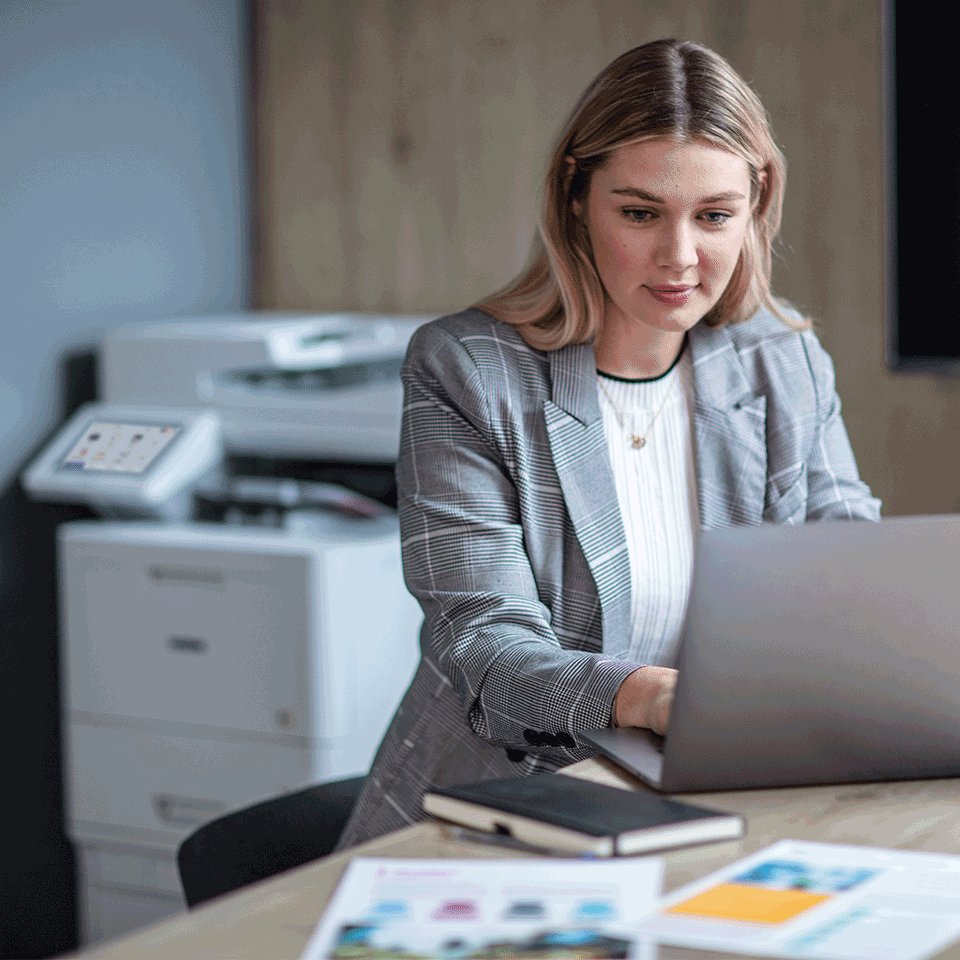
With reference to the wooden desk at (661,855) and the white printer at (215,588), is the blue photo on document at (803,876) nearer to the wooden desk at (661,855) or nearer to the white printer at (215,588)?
the wooden desk at (661,855)

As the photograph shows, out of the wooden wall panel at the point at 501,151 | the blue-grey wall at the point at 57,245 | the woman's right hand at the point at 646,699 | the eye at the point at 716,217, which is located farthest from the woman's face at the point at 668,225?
the blue-grey wall at the point at 57,245

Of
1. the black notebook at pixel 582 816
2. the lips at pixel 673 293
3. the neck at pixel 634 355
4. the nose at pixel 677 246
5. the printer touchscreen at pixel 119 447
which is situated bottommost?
the black notebook at pixel 582 816

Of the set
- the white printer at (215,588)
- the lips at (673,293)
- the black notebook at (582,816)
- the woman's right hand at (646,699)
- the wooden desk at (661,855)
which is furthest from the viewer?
the white printer at (215,588)

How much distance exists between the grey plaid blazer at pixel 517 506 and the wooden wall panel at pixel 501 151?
1.02m

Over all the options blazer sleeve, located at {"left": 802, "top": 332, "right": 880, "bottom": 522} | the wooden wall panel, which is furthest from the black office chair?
the wooden wall panel

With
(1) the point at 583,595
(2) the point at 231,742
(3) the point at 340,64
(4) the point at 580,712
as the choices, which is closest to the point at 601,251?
(1) the point at 583,595

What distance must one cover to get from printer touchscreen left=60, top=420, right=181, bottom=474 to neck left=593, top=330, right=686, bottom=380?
1.09 metres

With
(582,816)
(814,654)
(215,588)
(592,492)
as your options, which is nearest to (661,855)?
(582,816)

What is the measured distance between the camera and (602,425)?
1.46m

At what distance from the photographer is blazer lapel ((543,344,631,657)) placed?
1406 mm

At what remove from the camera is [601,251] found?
1459mm

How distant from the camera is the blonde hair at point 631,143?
1.40 metres

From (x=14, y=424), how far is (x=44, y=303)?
0.81ft

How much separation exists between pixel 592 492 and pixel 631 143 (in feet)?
1.21
